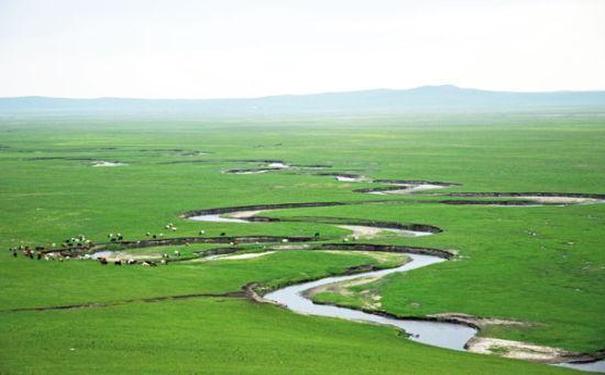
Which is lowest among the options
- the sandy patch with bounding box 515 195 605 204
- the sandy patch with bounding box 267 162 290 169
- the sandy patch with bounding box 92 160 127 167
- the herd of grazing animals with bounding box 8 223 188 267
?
the sandy patch with bounding box 92 160 127 167

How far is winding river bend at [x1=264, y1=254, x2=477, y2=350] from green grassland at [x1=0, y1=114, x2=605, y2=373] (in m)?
0.86

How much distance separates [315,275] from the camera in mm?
50844

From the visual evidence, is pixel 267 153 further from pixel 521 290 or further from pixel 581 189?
pixel 521 290

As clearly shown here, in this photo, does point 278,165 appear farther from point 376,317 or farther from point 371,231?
point 376,317

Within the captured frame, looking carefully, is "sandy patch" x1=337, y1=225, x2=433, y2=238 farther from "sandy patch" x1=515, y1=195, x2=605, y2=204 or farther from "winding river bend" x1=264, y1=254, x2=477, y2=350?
"sandy patch" x1=515, y1=195, x2=605, y2=204

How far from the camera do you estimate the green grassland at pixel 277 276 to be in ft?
110

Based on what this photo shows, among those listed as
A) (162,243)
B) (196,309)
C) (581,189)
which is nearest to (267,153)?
(581,189)

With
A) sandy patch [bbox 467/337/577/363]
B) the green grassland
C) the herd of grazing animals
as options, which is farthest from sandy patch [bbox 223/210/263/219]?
sandy patch [bbox 467/337/577/363]

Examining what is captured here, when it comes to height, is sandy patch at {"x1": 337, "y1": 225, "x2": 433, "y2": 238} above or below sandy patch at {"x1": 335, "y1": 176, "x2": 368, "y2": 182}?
above

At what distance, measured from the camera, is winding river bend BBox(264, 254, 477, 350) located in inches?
1510

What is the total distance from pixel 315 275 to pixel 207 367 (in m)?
19.8

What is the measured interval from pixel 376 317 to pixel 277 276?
30.1 ft

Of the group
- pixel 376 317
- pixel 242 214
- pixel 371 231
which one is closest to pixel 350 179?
pixel 242 214

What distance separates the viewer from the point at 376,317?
42.1m
